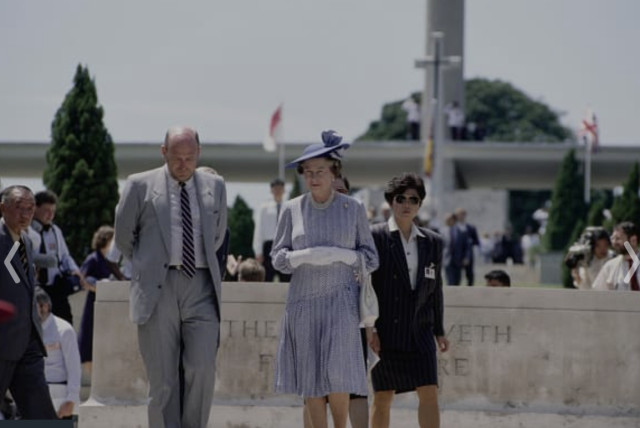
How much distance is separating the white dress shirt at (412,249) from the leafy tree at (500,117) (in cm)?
8787

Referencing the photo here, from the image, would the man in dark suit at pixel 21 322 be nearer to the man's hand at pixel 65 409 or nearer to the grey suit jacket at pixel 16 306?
the grey suit jacket at pixel 16 306

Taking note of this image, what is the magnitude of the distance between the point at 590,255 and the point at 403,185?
5055 millimetres

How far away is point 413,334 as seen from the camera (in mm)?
8625

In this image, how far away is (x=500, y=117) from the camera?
333 feet

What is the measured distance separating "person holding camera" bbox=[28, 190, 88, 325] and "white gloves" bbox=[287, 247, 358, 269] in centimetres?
445

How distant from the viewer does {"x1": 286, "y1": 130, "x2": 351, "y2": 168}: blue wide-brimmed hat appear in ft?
26.2

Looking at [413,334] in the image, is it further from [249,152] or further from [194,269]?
[249,152]

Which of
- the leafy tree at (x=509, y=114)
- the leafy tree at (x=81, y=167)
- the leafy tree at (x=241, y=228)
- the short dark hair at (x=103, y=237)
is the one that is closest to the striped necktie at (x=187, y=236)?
the short dark hair at (x=103, y=237)

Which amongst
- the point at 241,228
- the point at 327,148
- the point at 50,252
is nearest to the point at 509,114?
the point at 241,228

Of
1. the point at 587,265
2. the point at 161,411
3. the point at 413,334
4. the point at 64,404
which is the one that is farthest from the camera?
the point at 587,265

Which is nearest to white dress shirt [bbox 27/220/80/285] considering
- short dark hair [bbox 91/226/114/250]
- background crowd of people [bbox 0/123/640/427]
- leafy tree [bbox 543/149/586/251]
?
short dark hair [bbox 91/226/114/250]

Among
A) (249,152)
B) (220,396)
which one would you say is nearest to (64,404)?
(220,396)

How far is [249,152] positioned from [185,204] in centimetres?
3639

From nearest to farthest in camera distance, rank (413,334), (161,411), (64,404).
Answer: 1. (161,411)
2. (413,334)
3. (64,404)
